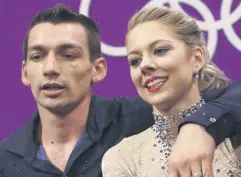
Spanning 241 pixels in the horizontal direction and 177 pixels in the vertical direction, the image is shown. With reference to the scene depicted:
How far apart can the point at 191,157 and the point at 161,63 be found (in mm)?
467

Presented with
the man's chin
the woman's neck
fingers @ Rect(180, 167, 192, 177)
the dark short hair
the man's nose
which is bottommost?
fingers @ Rect(180, 167, 192, 177)

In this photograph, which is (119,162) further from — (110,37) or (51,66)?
(110,37)

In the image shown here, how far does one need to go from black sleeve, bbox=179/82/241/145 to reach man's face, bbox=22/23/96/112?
609 mm

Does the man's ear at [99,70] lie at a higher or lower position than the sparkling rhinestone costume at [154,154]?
higher

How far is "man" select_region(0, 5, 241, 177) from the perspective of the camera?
1970 millimetres

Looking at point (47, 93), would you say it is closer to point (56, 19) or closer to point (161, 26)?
point (56, 19)

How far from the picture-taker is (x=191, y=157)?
1.24m

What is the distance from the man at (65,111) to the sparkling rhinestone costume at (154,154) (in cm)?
18

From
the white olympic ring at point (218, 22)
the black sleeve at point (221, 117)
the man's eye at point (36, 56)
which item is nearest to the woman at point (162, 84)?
the black sleeve at point (221, 117)

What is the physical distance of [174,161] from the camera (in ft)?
4.10

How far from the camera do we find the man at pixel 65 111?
197cm

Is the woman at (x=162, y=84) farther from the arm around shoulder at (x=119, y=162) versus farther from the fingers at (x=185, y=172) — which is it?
the fingers at (x=185, y=172)

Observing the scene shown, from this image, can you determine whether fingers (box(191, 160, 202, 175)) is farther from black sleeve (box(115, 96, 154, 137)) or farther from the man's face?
the man's face

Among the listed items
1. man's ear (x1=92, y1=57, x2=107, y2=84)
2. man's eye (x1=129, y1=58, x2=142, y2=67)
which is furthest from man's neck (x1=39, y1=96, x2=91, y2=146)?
man's eye (x1=129, y1=58, x2=142, y2=67)
